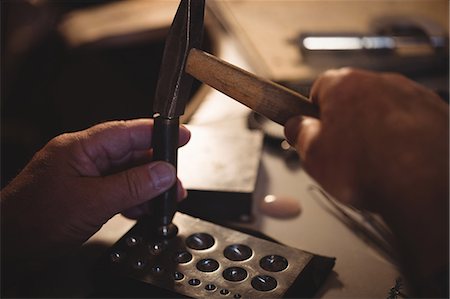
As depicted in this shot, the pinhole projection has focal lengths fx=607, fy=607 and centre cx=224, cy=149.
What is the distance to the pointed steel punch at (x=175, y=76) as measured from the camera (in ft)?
2.37

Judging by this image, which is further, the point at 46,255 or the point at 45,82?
the point at 45,82

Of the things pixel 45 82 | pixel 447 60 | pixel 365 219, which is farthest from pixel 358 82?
pixel 45 82

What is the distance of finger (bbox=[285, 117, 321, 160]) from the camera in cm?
60

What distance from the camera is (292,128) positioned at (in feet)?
2.06

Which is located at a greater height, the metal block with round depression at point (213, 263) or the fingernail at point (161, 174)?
the fingernail at point (161, 174)

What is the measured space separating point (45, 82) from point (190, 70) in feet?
4.50

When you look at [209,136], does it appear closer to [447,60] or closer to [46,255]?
[46,255]

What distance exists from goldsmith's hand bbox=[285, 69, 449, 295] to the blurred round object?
1.25 ft

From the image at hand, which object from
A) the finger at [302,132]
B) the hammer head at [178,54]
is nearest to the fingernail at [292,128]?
the finger at [302,132]

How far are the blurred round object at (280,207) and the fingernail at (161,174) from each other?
25 cm

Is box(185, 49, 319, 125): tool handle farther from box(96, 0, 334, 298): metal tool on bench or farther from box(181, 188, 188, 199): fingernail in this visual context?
box(181, 188, 188, 199): fingernail

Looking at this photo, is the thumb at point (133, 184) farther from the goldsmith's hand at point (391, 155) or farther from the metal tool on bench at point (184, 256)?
the goldsmith's hand at point (391, 155)

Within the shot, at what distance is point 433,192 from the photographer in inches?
20.6

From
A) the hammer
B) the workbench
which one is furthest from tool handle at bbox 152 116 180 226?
the workbench
